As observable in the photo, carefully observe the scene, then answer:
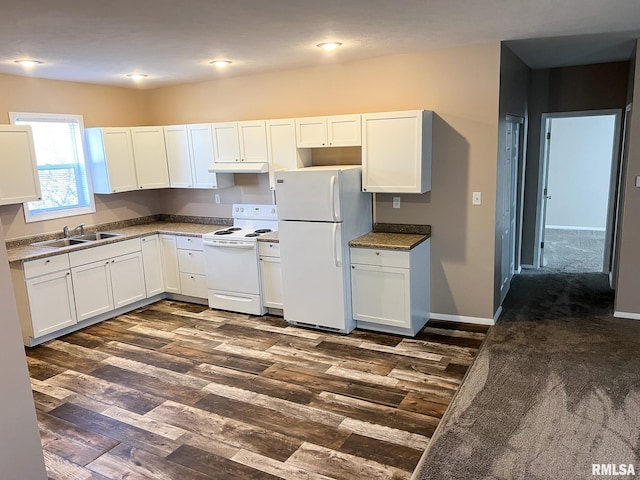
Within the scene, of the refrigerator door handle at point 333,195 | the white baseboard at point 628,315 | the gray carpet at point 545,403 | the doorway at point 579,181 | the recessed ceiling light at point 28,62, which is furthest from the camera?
the doorway at point 579,181

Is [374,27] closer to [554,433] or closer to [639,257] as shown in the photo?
[554,433]

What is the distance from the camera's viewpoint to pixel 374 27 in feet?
10.7

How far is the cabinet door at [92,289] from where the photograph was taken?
4646mm

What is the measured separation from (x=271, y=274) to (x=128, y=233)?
180 cm

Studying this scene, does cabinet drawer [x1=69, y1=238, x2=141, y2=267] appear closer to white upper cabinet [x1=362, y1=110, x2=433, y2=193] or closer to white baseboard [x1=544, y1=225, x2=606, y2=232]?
white upper cabinet [x1=362, y1=110, x2=433, y2=193]

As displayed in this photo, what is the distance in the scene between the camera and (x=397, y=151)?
164 inches

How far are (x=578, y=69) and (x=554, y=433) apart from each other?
452 cm

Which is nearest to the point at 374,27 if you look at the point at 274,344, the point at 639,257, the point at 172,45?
the point at 172,45

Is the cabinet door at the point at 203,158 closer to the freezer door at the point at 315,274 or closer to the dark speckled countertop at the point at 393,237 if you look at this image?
the freezer door at the point at 315,274

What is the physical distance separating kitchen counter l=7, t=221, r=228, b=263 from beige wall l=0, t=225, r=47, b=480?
96.2 inches

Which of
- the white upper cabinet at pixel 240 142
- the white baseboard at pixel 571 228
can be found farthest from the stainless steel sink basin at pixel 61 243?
the white baseboard at pixel 571 228

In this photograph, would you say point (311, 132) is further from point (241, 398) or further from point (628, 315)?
point (628, 315)

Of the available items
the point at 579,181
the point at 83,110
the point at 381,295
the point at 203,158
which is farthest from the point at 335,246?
the point at 579,181

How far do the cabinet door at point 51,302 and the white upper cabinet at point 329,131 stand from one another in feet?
8.68
